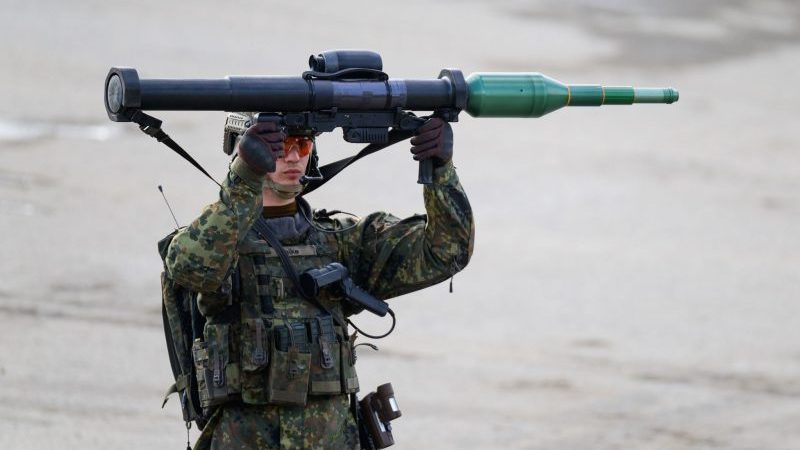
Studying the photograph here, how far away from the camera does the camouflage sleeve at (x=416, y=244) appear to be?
18.4 feet

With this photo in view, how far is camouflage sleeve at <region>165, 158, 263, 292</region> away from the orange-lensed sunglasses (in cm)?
24

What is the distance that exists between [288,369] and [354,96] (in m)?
0.95

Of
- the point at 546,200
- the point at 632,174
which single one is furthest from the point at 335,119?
the point at 632,174

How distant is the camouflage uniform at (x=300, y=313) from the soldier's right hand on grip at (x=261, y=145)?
30 centimetres

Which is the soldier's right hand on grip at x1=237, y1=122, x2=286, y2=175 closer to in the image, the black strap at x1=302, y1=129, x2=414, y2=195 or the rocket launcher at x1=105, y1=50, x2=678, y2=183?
the rocket launcher at x1=105, y1=50, x2=678, y2=183

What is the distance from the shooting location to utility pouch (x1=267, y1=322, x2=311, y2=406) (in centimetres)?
557

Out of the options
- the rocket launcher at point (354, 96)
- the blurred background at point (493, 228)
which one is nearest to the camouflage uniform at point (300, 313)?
the rocket launcher at point (354, 96)

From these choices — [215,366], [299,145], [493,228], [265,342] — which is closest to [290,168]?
[299,145]

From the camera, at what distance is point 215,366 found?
554 centimetres

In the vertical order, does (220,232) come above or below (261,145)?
below

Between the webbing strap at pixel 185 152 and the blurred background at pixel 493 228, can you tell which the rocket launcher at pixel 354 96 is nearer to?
the webbing strap at pixel 185 152

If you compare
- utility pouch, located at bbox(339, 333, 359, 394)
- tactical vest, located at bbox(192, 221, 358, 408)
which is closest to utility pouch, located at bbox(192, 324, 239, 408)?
tactical vest, located at bbox(192, 221, 358, 408)

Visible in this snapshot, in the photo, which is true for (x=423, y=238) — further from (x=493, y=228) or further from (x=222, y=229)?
(x=493, y=228)

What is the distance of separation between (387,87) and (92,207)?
7.58 m
